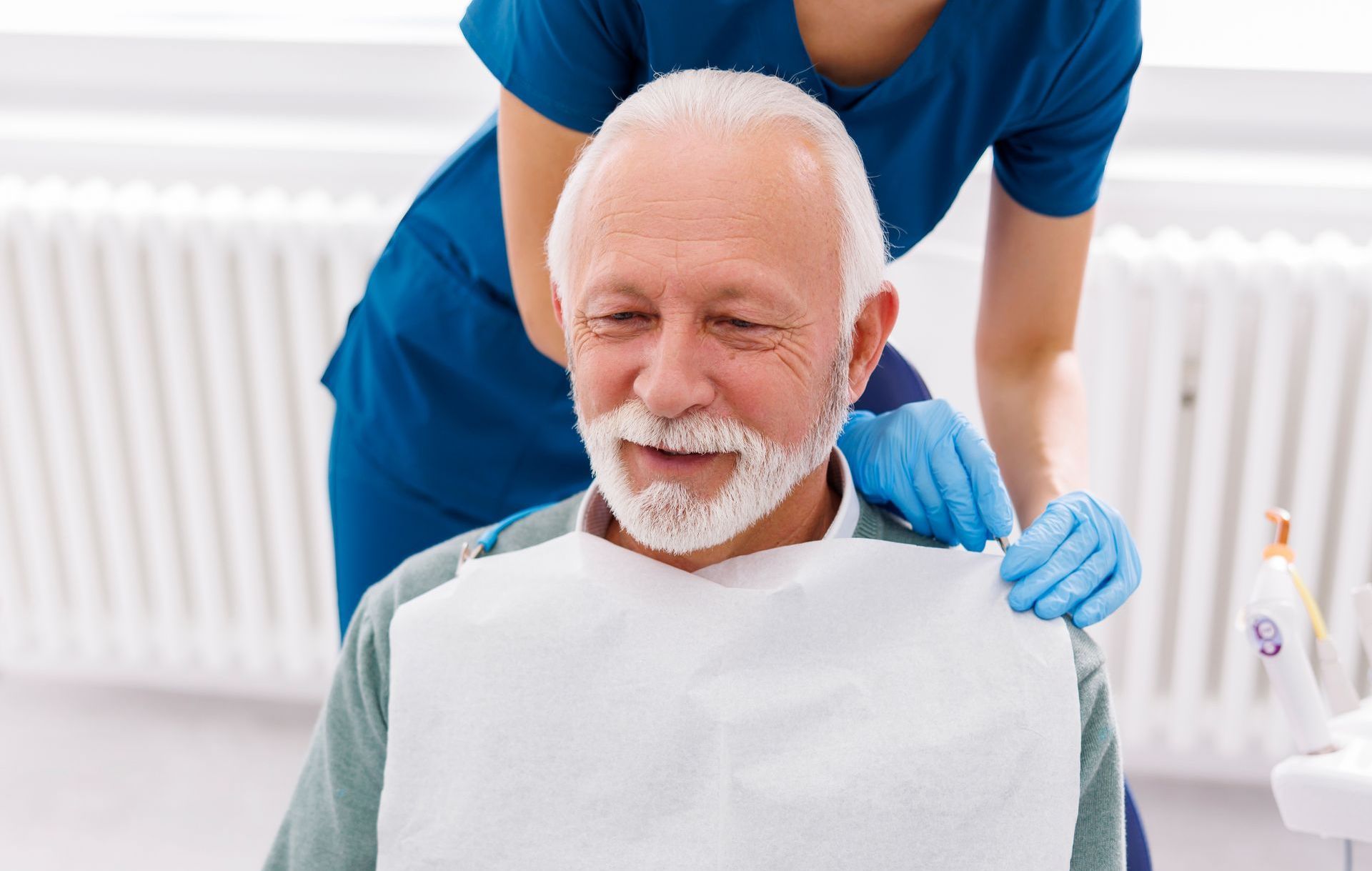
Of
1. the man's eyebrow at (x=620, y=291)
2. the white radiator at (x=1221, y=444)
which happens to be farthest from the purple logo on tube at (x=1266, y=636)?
the white radiator at (x=1221, y=444)

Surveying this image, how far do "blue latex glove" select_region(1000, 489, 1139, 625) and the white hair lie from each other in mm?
242

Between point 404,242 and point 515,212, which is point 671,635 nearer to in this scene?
point 515,212

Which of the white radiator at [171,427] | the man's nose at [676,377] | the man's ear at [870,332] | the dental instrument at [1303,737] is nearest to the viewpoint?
the man's nose at [676,377]

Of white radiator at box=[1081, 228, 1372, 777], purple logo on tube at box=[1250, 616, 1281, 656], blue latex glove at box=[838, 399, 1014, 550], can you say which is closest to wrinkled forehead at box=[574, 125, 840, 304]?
blue latex glove at box=[838, 399, 1014, 550]

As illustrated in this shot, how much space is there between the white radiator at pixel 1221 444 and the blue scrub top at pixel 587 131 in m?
0.94

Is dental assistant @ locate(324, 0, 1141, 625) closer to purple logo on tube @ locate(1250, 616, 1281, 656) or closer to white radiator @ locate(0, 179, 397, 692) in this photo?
purple logo on tube @ locate(1250, 616, 1281, 656)

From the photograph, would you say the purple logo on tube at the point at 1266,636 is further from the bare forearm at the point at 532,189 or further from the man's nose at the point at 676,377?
the bare forearm at the point at 532,189

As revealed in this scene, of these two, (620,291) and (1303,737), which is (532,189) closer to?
(620,291)

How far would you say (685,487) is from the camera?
1117 mm

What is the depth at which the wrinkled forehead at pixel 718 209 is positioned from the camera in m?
1.07

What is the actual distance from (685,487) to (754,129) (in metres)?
0.29

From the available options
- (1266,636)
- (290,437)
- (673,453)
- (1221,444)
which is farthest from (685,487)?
(290,437)

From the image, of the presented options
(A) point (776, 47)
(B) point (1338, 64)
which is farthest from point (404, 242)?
(B) point (1338, 64)

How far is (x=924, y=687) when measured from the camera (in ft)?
3.64
